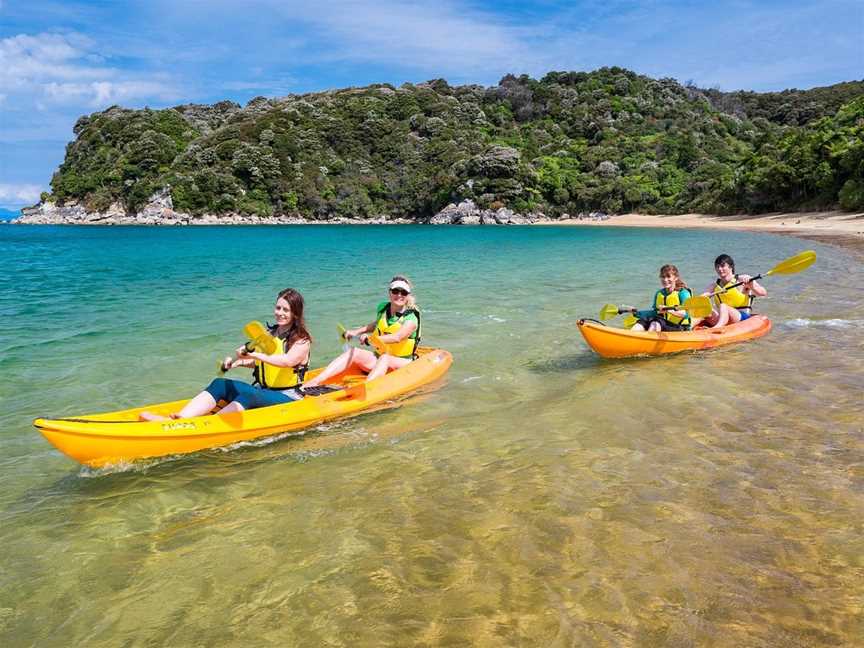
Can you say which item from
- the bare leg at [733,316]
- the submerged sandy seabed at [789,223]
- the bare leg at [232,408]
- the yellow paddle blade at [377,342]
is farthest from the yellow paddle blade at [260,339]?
the submerged sandy seabed at [789,223]

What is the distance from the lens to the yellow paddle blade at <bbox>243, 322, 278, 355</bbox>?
17.1ft

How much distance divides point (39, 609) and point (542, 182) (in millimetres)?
75093

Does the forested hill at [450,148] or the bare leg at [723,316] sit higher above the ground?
the forested hill at [450,148]

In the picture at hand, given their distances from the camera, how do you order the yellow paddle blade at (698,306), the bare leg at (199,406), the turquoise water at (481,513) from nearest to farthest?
the turquoise water at (481,513) < the bare leg at (199,406) < the yellow paddle blade at (698,306)

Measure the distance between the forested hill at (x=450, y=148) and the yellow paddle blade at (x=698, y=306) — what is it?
50.7 metres

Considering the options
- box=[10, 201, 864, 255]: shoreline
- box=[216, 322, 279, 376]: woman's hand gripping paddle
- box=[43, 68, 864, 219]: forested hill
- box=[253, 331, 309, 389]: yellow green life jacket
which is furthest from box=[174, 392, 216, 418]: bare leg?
box=[43, 68, 864, 219]: forested hill

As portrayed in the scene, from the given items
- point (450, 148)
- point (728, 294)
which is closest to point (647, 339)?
point (728, 294)

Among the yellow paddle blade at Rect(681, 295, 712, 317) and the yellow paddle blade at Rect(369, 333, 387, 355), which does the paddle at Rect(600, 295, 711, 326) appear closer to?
the yellow paddle blade at Rect(681, 295, 712, 317)

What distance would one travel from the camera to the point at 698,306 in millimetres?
7875

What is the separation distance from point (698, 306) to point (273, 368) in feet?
18.2

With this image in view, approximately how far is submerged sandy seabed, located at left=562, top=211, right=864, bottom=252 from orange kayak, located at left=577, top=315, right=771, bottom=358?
19.0m

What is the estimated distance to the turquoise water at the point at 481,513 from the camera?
285cm

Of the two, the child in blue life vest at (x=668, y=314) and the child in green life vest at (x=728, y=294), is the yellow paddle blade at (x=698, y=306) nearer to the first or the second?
the child in blue life vest at (x=668, y=314)

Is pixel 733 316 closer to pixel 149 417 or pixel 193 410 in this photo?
pixel 193 410
